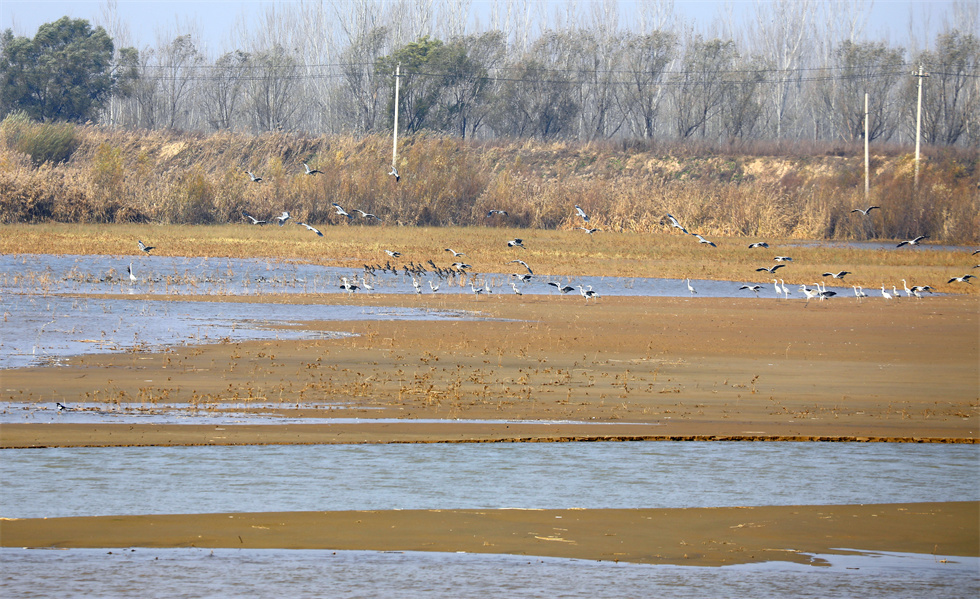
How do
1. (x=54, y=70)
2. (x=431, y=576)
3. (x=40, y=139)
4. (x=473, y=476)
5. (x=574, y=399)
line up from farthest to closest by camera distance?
1. (x=54, y=70)
2. (x=40, y=139)
3. (x=574, y=399)
4. (x=473, y=476)
5. (x=431, y=576)

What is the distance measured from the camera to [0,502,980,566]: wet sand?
7.19 meters

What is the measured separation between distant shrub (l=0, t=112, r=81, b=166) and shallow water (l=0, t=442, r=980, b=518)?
45.3 m

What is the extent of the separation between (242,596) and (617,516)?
8.74ft

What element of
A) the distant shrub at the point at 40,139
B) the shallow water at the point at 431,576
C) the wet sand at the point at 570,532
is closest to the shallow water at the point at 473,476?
the wet sand at the point at 570,532

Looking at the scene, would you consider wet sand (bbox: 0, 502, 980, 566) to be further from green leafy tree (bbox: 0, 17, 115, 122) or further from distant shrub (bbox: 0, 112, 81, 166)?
green leafy tree (bbox: 0, 17, 115, 122)

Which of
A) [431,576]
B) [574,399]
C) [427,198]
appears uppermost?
[427,198]

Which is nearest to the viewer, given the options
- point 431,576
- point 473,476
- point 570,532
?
point 431,576

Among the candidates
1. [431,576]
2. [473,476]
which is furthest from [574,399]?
[431,576]

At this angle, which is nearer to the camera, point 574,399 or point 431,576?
point 431,576

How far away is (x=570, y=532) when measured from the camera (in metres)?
7.59

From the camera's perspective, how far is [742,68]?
268 ft

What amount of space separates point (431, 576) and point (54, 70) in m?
63.1

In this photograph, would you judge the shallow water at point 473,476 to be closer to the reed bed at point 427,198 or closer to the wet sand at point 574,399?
the wet sand at point 574,399

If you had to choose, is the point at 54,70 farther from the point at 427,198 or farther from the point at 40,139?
the point at 427,198
